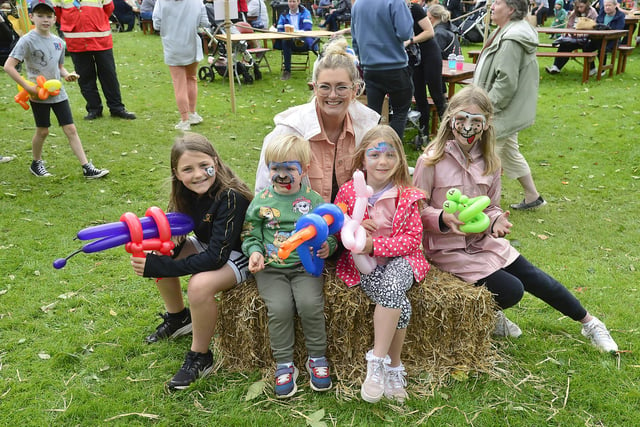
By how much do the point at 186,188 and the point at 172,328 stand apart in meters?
0.98

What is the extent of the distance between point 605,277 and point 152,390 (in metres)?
3.47

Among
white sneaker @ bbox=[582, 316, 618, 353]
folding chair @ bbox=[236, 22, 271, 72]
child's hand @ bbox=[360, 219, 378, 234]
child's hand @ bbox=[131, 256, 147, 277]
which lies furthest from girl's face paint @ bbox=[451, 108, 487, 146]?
folding chair @ bbox=[236, 22, 271, 72]

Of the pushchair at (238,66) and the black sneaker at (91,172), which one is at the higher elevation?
the pushchair at (238,66)

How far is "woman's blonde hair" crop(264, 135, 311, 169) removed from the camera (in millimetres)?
2803

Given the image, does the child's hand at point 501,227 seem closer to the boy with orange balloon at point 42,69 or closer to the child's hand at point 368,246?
the child's hand at point 368,246

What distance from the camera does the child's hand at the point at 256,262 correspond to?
2.75m

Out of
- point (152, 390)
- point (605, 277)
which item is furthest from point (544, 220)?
point (152, 390)

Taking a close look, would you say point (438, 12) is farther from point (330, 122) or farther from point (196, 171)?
point (196, 171)

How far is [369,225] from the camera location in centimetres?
285

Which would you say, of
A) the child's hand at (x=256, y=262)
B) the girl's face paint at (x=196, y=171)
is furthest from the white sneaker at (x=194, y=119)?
the child's hand at (x=256, y=262)

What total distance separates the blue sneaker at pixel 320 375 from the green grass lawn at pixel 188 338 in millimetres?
57

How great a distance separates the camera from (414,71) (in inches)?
288

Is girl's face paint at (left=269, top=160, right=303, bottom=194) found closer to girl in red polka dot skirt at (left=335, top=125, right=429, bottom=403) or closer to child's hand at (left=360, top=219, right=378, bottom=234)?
girl in red polka dot skirt at (left=335, top=125, right=429, bottom=403)

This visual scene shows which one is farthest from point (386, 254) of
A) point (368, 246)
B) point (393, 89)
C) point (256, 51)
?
point (256, 51)
